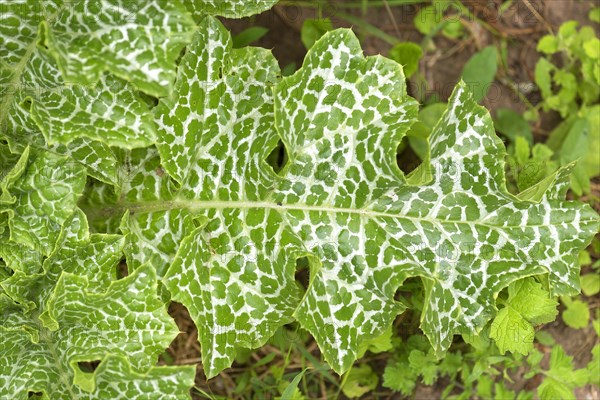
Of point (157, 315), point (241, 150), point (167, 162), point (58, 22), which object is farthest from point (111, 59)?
point (157, 315)

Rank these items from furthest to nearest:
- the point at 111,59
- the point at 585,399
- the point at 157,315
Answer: the point at 585,399 → the point at 157,315 → the point at 111,59

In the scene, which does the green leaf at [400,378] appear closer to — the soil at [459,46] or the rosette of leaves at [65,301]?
the soil at [459,46]

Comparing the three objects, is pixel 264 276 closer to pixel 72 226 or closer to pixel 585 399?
pixel 72 226

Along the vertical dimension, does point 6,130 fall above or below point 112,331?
above

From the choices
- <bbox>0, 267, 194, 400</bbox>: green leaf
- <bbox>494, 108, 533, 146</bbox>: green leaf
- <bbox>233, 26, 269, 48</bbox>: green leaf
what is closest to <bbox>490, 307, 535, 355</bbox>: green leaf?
<bbox>494, 108, 533, 146</bbox>: green leaf

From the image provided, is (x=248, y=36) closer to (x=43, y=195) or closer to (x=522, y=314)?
(x=43, y=195)

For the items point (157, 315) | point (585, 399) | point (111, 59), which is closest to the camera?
point (111, 59)

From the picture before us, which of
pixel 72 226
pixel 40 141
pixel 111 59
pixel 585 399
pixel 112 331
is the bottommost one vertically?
pixel 585 399

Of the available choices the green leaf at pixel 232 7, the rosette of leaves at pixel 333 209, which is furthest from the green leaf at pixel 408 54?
the green leaf at pixel 232 7
